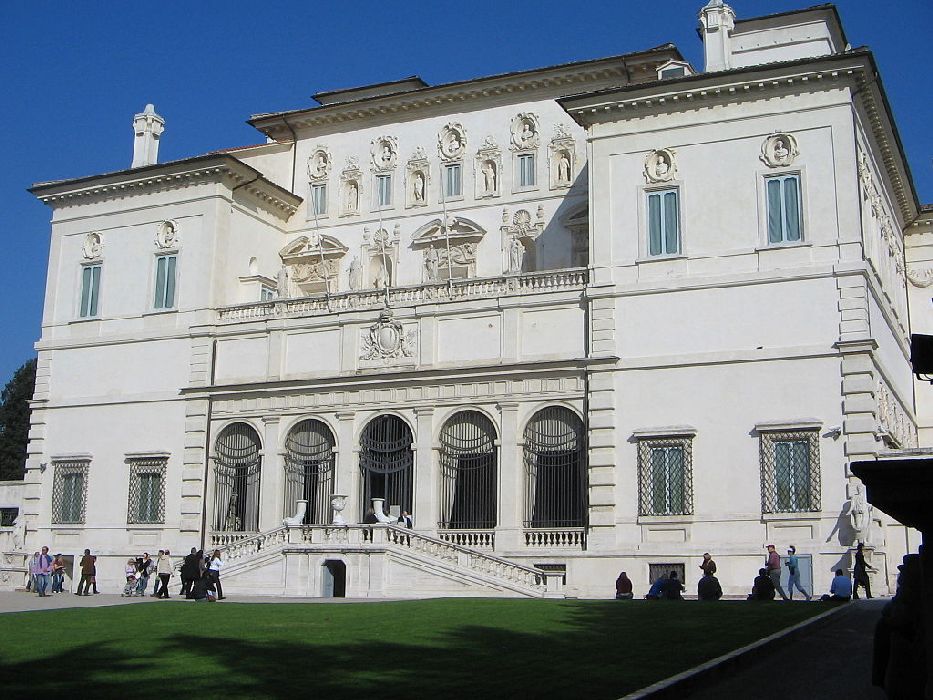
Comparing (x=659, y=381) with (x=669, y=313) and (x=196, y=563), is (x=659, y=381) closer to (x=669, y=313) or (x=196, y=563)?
(x=669, y=313)

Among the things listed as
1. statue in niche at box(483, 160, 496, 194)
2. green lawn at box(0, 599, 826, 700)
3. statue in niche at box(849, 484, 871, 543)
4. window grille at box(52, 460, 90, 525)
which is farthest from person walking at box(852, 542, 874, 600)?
window grille at box(52, 460, 90, 525)

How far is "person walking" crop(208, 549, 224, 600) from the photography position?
33.2 meters

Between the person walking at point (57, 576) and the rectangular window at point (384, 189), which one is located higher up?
the rectangular window at point (384, 189)

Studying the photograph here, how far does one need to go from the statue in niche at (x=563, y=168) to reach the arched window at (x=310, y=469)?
12.5 metres

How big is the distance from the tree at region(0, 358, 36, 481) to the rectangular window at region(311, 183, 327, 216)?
109ft

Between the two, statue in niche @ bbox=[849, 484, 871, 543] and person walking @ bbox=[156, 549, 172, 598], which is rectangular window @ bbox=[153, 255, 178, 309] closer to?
person walking @ bbox=[156, 549, 172, 598]

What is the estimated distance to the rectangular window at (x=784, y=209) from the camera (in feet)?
117

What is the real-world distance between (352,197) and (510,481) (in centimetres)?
1546

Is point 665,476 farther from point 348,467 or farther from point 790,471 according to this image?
point 348,467

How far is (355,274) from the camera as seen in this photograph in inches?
1774

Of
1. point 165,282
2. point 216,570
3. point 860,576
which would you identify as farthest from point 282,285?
point 860,576

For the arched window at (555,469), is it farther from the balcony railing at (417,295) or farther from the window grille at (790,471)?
the window grille at (790,471)

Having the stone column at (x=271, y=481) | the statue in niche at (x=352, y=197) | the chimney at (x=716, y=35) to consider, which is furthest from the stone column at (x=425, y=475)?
the chimney at (x=716, y=35)

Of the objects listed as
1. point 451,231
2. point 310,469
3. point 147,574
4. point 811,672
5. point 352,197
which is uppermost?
point 352,197
